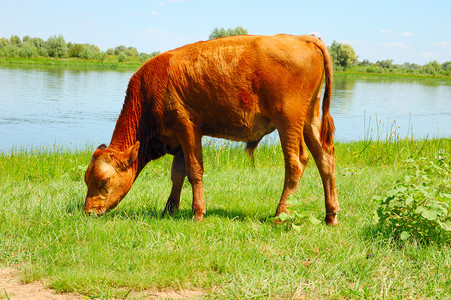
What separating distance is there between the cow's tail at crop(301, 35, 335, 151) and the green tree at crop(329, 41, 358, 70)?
7831 centimetres

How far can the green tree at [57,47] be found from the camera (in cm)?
7856

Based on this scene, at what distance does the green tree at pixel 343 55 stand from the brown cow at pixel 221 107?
78.5 metres

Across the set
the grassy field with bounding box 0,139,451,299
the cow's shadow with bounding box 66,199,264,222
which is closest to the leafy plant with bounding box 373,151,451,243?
the grassy field with bounding box 0,139,451,299

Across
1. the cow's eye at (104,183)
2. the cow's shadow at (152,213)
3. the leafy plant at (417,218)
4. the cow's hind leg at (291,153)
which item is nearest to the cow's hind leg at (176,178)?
the cow's shadow at (152,213)

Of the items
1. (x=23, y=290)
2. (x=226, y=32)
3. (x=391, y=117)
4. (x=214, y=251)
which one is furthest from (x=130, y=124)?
(x=226, y=32)

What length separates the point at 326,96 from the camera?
5160mm

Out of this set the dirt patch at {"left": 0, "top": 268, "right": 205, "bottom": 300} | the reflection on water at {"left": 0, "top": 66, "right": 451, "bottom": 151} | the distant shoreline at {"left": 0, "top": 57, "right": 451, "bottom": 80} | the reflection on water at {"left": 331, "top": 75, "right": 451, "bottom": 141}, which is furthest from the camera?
the distant shoreline at {"left": 0, "top": 57, "right": 451, "bottom": 80}

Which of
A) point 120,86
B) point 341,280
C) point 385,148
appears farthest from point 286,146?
point 120,86

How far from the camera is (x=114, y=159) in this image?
16.6 feet

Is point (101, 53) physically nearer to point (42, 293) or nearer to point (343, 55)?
point (343, 55)

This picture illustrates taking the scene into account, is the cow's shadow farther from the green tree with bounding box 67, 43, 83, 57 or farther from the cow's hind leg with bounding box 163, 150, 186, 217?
the green tree with bounding box 67, 43, 83, 57

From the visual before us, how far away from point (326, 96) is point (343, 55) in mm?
81687

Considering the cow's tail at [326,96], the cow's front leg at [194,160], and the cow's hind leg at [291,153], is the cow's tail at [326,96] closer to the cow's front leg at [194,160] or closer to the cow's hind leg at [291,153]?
the cow's hind leg at [291,153]

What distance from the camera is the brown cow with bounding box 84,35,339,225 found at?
193 inches
